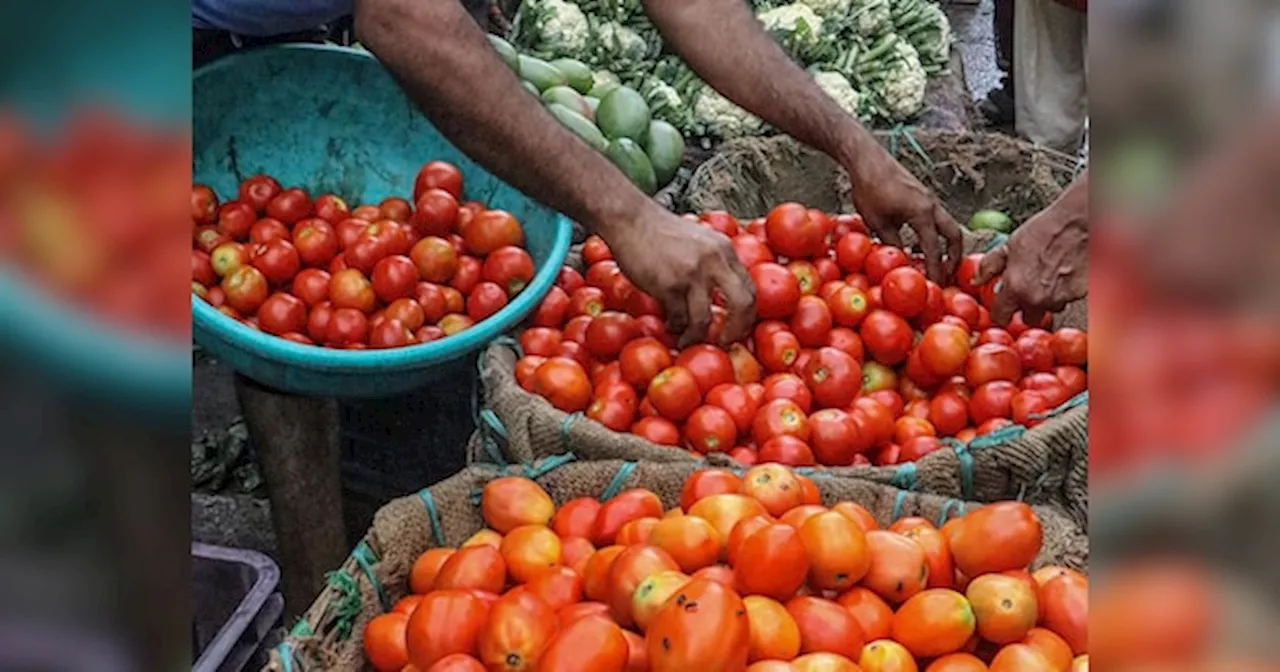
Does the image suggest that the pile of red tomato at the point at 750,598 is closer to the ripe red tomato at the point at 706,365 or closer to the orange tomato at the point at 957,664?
the orange tomato at the point at 957,664

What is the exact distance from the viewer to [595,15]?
5.11 m

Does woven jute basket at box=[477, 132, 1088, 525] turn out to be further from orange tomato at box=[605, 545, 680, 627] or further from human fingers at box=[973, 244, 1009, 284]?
orange tomato at box=[605, 545, 680, 627]

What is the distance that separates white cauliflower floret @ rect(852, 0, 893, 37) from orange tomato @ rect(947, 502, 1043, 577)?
407cm

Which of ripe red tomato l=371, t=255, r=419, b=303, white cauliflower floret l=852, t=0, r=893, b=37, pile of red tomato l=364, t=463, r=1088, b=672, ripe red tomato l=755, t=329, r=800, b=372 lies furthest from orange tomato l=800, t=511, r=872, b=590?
white cauliflower floret l=852, t=0, r=893, b=37

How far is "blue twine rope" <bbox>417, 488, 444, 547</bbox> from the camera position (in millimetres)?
2148

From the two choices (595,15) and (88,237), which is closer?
(88,237)

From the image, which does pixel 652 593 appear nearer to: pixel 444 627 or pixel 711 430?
pixel 444 627

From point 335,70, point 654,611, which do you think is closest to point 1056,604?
point 654,611

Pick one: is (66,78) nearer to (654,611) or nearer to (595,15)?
(654,611)

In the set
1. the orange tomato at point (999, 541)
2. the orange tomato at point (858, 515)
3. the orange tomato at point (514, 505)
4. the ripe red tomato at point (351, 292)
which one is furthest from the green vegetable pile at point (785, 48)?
the orange tomato at point (999, 541)

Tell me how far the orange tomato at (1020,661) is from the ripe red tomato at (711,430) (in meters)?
0.76

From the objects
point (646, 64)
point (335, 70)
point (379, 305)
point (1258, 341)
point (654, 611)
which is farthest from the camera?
point (646, 64)

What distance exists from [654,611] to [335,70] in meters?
1.91

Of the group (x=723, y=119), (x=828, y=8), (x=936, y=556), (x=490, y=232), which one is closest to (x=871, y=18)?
(x=828, y=8)
